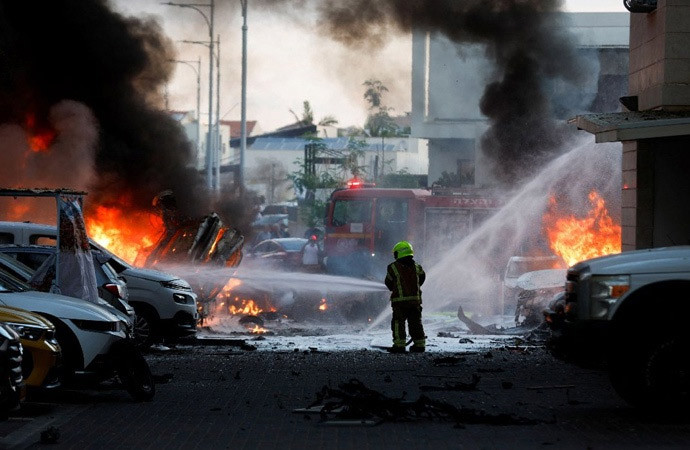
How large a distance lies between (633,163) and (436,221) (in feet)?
39.9

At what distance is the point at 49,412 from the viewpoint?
393 inches

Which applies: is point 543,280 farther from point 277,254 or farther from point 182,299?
point 277,254

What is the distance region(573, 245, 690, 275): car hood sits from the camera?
30.2ft

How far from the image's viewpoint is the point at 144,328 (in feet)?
51.4

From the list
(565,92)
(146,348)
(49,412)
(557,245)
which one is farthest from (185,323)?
(565,92)

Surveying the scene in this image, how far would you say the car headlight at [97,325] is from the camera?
34.1ft

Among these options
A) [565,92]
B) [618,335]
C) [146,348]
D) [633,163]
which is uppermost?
[565,92]

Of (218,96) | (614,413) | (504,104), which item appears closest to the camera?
(614,413)

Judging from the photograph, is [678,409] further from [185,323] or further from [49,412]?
[185,323]

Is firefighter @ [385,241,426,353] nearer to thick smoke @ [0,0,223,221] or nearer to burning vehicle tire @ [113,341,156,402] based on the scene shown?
burning vehicle tire @ [113,341,156,402]

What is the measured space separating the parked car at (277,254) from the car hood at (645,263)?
79.6ft

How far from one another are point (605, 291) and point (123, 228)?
53.8ft

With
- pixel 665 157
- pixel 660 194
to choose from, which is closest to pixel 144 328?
pixel 660 194

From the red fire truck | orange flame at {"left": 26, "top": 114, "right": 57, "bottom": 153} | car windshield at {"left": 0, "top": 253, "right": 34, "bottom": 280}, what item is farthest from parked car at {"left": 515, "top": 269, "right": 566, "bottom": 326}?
car windshield at {"left": 0, "top": 253, "right": 34, "bottom": 280}
